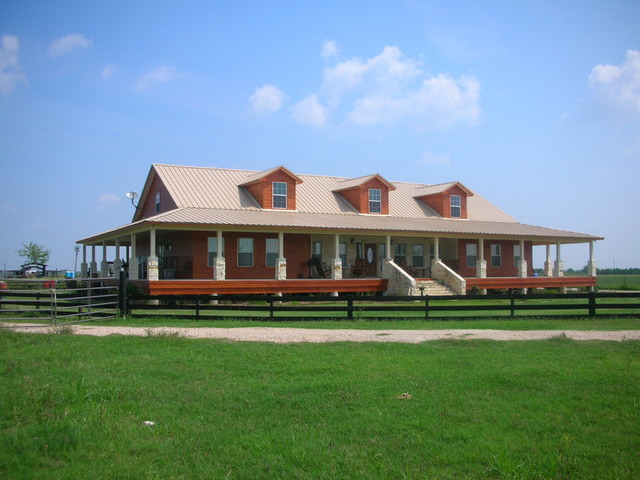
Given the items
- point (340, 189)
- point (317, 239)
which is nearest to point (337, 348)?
point (317, 239)

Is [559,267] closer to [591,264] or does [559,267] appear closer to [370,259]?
[591,264]

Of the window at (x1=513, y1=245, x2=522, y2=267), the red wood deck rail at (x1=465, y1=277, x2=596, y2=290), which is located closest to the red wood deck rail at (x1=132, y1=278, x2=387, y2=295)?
the red wood deck rail at (x1=465, y1=277, x2=596, y2=290)

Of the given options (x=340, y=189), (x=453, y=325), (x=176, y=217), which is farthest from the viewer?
(x=340, y=189)

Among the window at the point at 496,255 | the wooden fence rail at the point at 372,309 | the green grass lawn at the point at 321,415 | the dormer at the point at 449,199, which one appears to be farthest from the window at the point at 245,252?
the green grass lawn at the point at 321,415

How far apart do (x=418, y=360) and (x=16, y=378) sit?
259 inches

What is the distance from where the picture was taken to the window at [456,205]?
1596 inches

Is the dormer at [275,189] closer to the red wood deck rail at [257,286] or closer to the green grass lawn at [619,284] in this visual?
the red wood deck rail at [257,286]

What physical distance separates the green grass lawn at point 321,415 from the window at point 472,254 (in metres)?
28.3

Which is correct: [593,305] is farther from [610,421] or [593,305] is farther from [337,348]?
[610,421]

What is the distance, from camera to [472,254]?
3934 centimetres

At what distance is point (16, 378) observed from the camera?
9.05 meters

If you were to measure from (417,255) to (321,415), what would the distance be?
3061cm

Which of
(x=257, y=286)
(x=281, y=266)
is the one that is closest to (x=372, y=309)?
(x=257, y=286)

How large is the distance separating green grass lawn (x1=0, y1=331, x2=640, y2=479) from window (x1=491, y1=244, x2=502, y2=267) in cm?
2972
